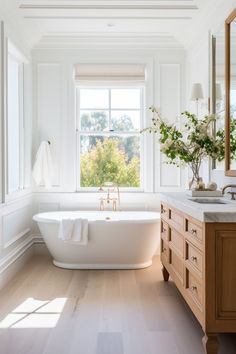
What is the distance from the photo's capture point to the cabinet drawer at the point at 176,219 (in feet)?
9.75

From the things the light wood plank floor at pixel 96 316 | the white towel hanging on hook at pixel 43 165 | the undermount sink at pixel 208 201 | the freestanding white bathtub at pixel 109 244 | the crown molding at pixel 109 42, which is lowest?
the light wood plank floor at pixel 96 316

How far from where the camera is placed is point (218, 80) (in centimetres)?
379

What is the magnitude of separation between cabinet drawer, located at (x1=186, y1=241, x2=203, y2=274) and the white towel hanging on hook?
2.69m

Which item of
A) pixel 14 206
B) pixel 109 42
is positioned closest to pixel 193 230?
pixel 14 206

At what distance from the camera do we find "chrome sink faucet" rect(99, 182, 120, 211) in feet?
16.6

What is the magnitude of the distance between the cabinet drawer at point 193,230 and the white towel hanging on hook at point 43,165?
2.64 m

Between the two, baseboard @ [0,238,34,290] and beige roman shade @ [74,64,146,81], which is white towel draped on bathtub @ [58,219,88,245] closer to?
baseboard @ [0,238,34,290]

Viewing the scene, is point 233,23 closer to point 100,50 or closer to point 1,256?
point 100,50

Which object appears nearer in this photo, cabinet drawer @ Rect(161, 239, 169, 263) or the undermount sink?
the undermount sink

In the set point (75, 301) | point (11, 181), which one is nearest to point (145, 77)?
point (11, 181)

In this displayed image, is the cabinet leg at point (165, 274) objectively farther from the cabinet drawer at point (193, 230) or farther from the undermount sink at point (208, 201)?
the cabinet drawer at point (193, 230)

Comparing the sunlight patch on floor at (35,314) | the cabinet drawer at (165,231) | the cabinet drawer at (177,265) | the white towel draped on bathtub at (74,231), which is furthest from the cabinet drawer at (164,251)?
the sunlight patch on floor at (35,314)

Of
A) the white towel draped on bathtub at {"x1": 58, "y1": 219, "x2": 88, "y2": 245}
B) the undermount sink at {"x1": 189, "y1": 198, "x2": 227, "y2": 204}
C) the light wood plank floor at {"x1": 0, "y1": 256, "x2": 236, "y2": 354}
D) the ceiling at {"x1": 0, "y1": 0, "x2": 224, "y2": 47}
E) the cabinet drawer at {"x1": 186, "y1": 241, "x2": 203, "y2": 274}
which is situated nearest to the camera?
the cabinet drawer at {"x1": 186, "y1": 241, "x2": 203, "y2": 274}

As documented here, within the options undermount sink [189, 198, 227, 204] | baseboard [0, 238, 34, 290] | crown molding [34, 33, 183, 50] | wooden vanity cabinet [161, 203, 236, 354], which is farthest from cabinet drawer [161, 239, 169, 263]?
crown molding [34, 33, 183, 50]
